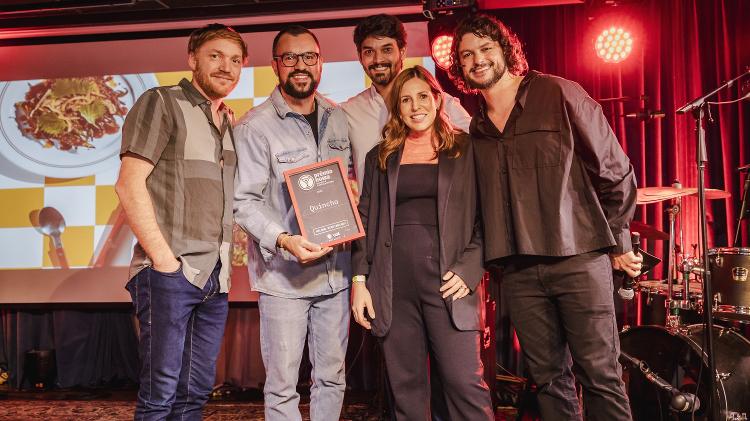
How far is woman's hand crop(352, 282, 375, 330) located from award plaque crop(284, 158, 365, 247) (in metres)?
0.22

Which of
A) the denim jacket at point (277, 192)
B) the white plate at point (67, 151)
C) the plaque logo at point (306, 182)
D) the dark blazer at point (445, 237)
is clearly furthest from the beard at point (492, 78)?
the white plate at point (67, 151)

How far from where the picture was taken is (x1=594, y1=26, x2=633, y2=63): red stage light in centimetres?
444

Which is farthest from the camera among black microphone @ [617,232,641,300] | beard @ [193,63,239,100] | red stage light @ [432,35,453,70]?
red stage light @ [432,35,453,70]

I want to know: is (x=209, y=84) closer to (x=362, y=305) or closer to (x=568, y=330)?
(x=362, y=305)

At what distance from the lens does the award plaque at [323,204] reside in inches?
95.6

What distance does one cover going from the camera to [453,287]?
228 cm

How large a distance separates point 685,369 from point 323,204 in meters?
2.44

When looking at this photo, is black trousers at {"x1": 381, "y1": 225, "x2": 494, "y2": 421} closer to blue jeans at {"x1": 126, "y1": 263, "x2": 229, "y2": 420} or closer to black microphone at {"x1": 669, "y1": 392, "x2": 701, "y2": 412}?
blue jeans at {"x1": 126, "y1": 263, "x2": 229, "y2": 420}

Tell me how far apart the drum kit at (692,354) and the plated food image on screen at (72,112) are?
4.40 meters

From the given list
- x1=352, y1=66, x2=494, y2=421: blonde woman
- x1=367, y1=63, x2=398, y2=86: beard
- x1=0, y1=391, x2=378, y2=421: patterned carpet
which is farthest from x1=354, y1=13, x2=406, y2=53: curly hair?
x1=0, y1=391, x2=378, y2=421: patterned carpet

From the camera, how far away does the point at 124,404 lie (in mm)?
4742

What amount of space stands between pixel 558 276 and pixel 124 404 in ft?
13.2

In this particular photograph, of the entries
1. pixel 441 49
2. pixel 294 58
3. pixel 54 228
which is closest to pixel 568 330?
pixel 294 58

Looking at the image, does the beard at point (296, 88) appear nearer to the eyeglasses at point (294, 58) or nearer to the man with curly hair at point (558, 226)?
the eyeglasses at point (294, 58)
